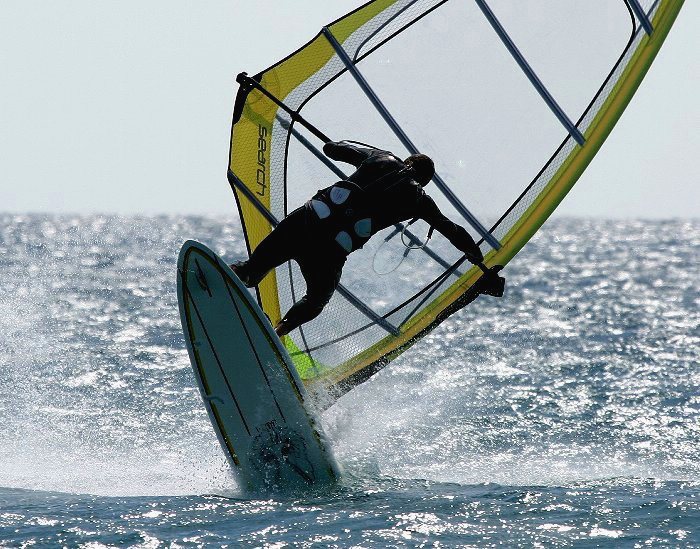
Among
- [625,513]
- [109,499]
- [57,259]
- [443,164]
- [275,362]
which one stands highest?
[57,259]

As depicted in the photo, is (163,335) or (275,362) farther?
(163,335)

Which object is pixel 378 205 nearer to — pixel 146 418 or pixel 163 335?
pixel 146 418

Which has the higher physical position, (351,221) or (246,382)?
(351,221)

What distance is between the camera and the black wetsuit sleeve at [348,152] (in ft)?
21.0

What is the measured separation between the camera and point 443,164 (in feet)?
24.1

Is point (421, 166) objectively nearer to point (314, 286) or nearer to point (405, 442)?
point (314, 286)

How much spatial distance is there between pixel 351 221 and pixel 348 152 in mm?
474

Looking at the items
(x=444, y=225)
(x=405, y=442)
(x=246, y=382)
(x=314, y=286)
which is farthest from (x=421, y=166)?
(x=405, y=442)

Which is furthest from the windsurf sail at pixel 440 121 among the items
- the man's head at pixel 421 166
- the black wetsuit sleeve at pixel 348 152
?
the man's head at pixel 421 166

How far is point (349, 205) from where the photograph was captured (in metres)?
6.19

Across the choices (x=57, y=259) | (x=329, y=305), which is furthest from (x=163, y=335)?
(x=57, y=259)

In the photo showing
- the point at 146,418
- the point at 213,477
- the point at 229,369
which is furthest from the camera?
the point at 146,418

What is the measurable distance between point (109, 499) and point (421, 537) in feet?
6.43

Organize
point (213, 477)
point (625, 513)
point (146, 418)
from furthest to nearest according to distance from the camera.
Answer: point (146, 418)
point (213, 477)
point (625, 513)
